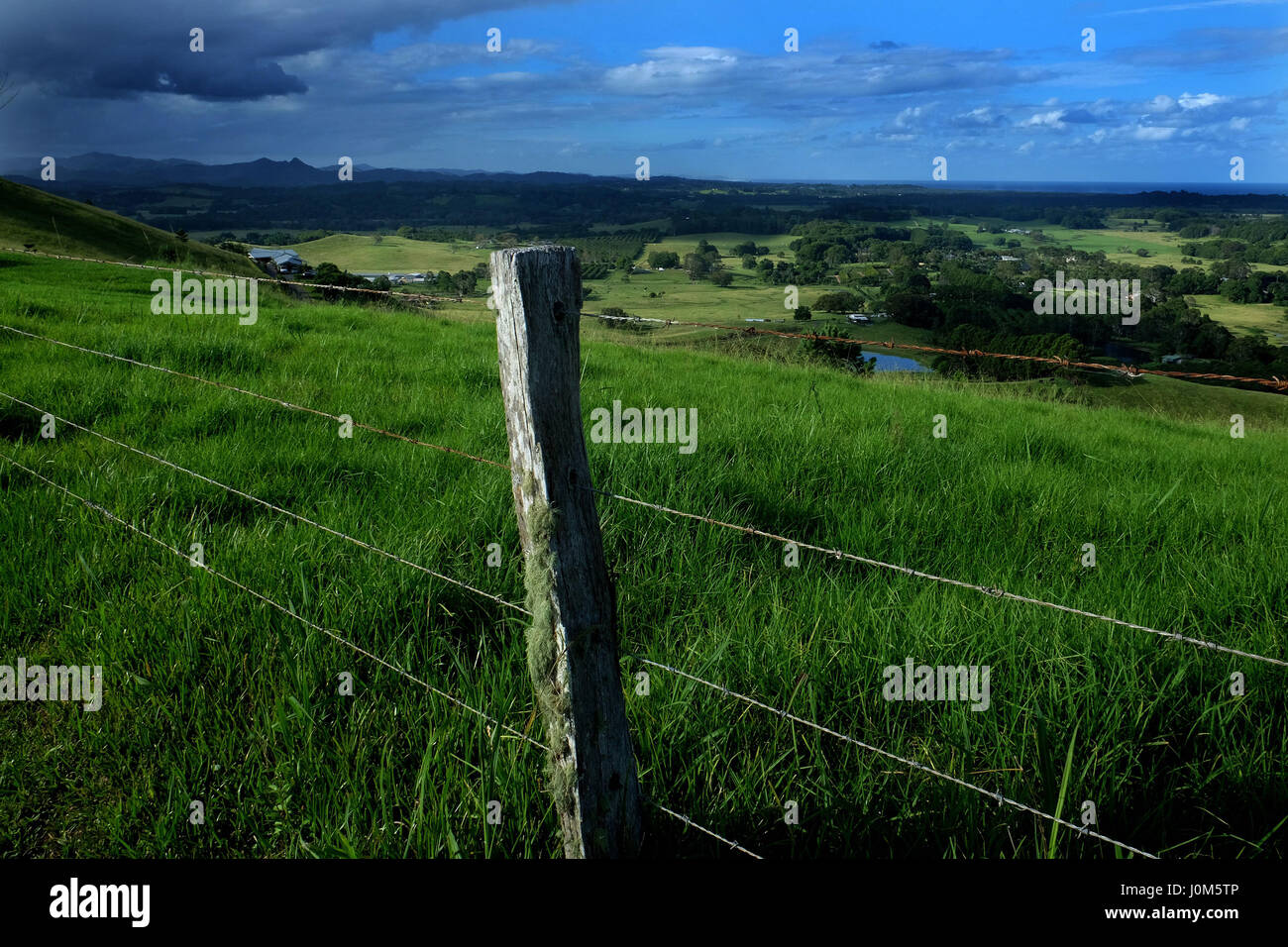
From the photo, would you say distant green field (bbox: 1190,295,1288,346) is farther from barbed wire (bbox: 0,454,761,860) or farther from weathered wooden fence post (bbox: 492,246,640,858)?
weathered wooden fence post (bbox: 492,246,640,858)

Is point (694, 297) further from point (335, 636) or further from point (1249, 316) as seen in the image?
point (335, 636)

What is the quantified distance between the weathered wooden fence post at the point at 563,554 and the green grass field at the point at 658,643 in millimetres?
339

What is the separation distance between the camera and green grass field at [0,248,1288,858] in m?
2.36

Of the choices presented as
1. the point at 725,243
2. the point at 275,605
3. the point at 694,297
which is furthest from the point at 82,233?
the point at 725,243

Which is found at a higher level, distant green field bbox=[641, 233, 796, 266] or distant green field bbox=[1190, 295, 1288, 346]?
distant green field bbox=[641, 233, 796, 266]

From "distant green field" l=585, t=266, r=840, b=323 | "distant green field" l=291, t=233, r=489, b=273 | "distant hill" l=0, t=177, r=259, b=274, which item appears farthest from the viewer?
"distant green field" l=585, t=266, r=840, b=323

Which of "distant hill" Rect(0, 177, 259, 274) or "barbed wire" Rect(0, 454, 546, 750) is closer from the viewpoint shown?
"barbed wire" Rect(0, 454, 546, 750)

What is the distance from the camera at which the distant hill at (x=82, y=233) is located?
2484cm

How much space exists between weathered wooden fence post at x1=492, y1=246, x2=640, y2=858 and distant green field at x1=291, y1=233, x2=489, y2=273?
106 ft

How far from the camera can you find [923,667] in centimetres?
284

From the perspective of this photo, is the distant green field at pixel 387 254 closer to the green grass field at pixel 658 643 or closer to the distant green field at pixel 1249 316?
the green grass field at pixel 658 643

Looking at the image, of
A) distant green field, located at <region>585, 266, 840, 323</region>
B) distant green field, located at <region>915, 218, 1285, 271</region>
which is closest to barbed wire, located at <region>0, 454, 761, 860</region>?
distant green field, located at <region>585, 266, 840, 323</region>
